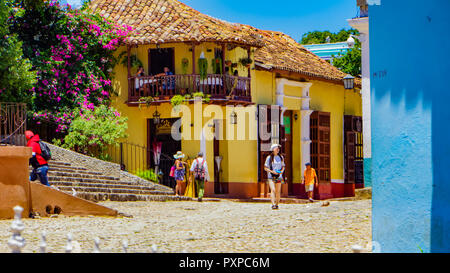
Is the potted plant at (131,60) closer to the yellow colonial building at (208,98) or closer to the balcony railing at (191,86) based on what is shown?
the yellow colonial building at (208,98)

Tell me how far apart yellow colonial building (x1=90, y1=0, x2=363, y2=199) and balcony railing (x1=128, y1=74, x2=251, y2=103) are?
0.11 ft

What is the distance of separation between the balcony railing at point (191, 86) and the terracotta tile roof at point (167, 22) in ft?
4.15

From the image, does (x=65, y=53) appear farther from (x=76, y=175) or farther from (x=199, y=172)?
(x=76, y=175)

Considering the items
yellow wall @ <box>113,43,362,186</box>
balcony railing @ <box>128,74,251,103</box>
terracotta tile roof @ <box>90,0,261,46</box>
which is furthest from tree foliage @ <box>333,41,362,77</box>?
balcony railing @ <box>128,74,251,103</box>

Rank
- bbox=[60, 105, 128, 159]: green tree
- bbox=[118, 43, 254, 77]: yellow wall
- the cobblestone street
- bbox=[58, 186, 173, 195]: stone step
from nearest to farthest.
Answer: the cobblestone street, bbox=[58, 186, 173, 195]: stone step, bbox=[60, 105, 128, 159]: green tree, bbox=[118, 43, 254, 77]: yellow wall

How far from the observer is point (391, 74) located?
7809 mm

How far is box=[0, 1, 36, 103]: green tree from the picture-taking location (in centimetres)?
2159

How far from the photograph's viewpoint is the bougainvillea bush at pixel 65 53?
24859 millimetres

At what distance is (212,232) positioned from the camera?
37.4 feet

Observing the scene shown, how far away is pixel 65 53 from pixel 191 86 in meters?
4.31

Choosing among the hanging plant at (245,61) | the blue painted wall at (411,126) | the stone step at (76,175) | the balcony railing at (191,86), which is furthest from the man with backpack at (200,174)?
the blue painted wall at (411,126)

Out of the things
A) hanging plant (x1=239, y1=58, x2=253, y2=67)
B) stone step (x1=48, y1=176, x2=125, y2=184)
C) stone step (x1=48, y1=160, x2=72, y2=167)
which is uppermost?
hanging plant (x1=239, y1=58, x2=253, y2=67)

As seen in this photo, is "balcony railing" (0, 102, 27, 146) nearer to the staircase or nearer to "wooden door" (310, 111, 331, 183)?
the staircase
